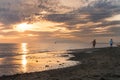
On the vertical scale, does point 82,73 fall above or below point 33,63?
above

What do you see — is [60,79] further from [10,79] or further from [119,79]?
[10,79]

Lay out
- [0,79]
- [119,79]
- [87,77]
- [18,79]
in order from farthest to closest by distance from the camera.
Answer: [0,79], [18,79], [87,77], [119,79]

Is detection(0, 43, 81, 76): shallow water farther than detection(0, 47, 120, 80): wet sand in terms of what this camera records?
Yes

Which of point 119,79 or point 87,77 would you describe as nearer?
point 119,79

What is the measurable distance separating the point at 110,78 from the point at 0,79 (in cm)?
1260

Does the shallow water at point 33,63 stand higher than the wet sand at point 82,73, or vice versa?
the wet sand at point 82,73

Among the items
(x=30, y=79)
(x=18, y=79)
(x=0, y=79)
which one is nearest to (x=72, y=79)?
(x=30, y=79)

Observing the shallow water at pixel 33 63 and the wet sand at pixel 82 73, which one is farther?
the shallow water at pixel 33 63

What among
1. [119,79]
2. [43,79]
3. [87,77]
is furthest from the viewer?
[43,79]

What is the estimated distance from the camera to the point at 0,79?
95.6 ft

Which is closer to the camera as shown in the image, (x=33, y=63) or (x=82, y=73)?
(x=82, y=73)

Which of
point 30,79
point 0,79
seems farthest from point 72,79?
point 0,79

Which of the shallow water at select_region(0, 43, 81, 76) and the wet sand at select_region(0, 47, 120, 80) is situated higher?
the wet sand at select_region(0, 47, 120, 80)

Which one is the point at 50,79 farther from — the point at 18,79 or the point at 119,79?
the point at 119,79
